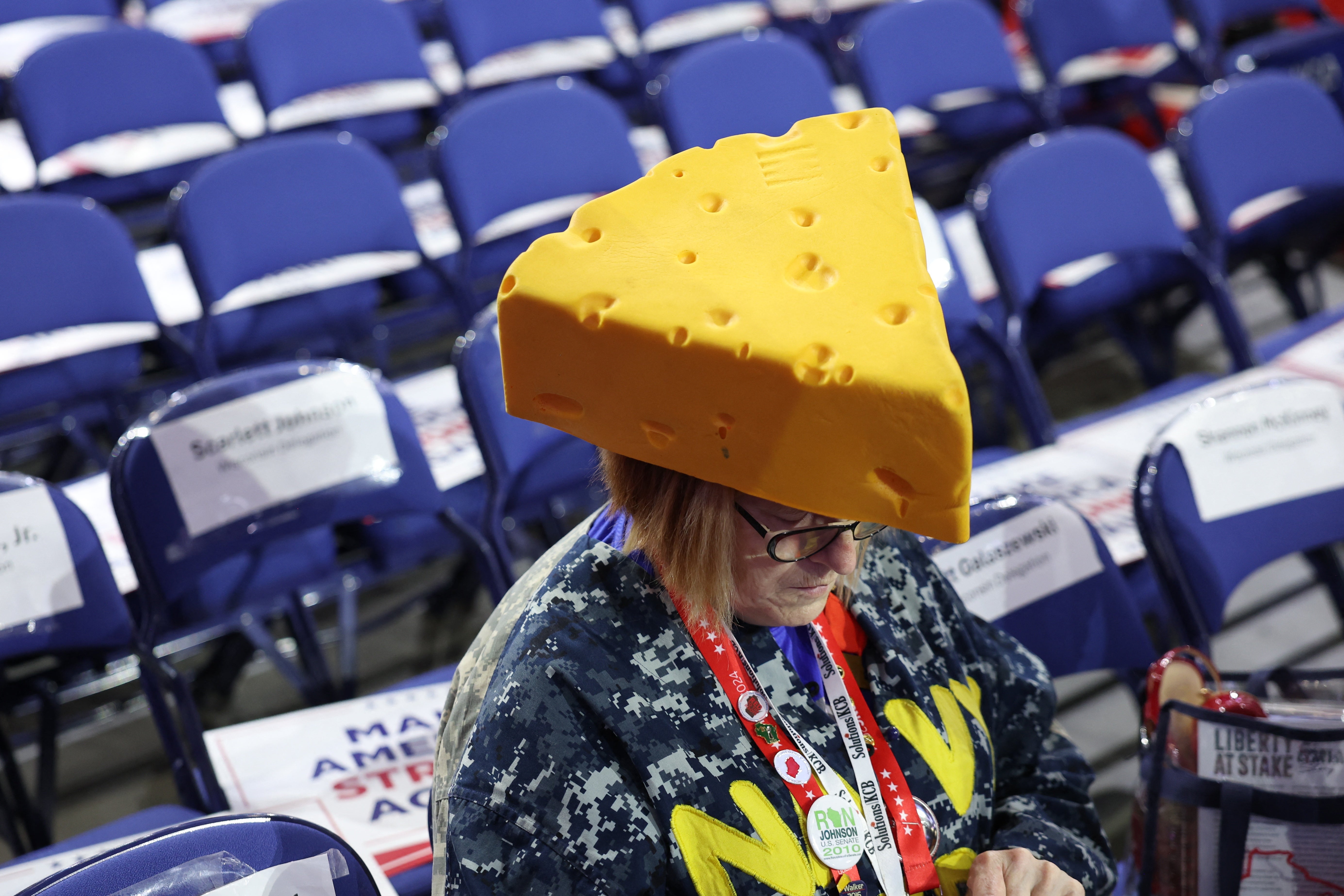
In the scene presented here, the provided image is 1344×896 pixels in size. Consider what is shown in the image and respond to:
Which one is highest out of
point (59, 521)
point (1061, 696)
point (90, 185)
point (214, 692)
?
point (90, 185)

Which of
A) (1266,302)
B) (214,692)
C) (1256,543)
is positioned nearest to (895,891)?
(1256,543)


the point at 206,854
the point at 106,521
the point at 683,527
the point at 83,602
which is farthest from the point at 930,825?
the point at 106,521

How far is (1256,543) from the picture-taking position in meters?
1.98

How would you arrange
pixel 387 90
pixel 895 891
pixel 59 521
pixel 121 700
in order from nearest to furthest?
pixel 895 891, pixel 59 521, pixel 121 700, pixel 387 90

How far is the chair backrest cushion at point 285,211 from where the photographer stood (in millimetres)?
2748

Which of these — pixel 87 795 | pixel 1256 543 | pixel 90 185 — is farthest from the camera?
pixel 90 185

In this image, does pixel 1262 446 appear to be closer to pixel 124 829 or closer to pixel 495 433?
pixel 495 433

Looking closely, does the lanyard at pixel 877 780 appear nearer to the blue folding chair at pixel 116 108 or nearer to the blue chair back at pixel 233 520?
the blue chair back at pixel 233 520

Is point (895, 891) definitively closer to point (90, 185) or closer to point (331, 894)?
point (331, 894)

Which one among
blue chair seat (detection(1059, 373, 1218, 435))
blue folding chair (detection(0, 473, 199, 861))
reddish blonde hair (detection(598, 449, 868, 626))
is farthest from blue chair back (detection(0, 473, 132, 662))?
blue chair seat (detection(1059, 373, 1218, 435))

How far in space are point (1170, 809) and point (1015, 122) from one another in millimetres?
3114

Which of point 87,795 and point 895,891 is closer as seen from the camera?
point 895,891

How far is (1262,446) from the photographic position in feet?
6.63

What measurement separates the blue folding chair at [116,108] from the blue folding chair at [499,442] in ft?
5.78
